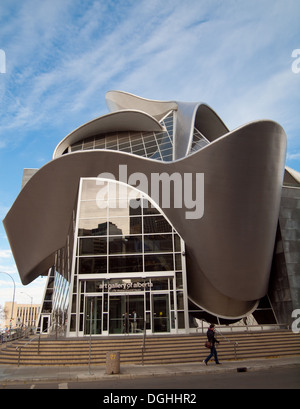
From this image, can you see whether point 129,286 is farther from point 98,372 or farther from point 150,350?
point 98,372

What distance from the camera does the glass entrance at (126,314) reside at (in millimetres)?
21156

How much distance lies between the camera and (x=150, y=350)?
650 inches

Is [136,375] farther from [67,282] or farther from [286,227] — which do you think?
[286,227]

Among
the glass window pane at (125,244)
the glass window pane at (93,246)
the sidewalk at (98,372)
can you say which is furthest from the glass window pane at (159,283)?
the sidewalk at (98,372)

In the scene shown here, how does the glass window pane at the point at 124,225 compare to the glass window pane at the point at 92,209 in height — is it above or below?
below

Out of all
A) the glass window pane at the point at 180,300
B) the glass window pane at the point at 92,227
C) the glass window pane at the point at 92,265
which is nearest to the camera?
the glass window pane at the point at 180,300

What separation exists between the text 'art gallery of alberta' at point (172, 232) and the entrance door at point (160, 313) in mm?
60

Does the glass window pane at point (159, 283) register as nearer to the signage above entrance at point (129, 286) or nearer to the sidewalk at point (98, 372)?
the signage above entrance at point (129, 286)

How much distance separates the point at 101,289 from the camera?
22.3 m

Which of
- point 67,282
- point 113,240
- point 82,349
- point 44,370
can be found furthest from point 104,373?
point 67,282

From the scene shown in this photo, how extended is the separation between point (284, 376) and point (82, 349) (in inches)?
375

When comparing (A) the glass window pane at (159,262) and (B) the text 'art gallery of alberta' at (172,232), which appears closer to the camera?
(B) the text 'art gallery of alberta' at (172,232)

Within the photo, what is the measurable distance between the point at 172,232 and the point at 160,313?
5.20 meters

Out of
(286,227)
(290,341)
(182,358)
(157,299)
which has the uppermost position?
(286,227)
